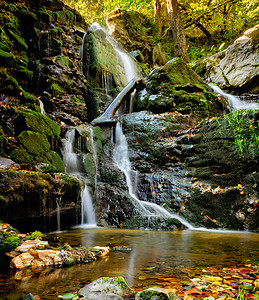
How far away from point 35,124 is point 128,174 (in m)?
3.08

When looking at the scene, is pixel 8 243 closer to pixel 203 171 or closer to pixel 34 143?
pixel 34 143

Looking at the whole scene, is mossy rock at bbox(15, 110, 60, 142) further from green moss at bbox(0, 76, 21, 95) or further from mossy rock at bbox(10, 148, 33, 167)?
green moss at bbox(0, 76, 21, 95)

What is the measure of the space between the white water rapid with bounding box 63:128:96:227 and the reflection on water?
6.09ft

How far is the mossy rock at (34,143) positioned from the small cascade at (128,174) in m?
2.50

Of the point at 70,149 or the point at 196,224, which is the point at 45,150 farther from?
the point at 196,224

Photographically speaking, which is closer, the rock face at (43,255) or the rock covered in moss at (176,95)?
the rock face at (43,255)

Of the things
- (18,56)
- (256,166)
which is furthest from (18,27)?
(256,166)

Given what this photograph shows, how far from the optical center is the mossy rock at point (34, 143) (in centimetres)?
588

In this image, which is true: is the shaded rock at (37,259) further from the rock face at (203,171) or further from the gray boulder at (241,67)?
the gray boulder at (241,67)

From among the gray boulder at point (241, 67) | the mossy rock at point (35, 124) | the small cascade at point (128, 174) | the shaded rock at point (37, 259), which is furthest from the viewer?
the gray boulder at point (241, 67)

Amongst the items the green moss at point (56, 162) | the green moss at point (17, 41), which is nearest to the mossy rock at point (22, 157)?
the green moss at point (56, 162)

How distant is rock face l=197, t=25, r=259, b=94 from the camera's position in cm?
1248

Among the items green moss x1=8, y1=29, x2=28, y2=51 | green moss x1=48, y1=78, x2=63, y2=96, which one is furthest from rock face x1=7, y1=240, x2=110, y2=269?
green moss x1=8, y1=29, x2=28, y2=51

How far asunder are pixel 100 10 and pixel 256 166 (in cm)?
2277
